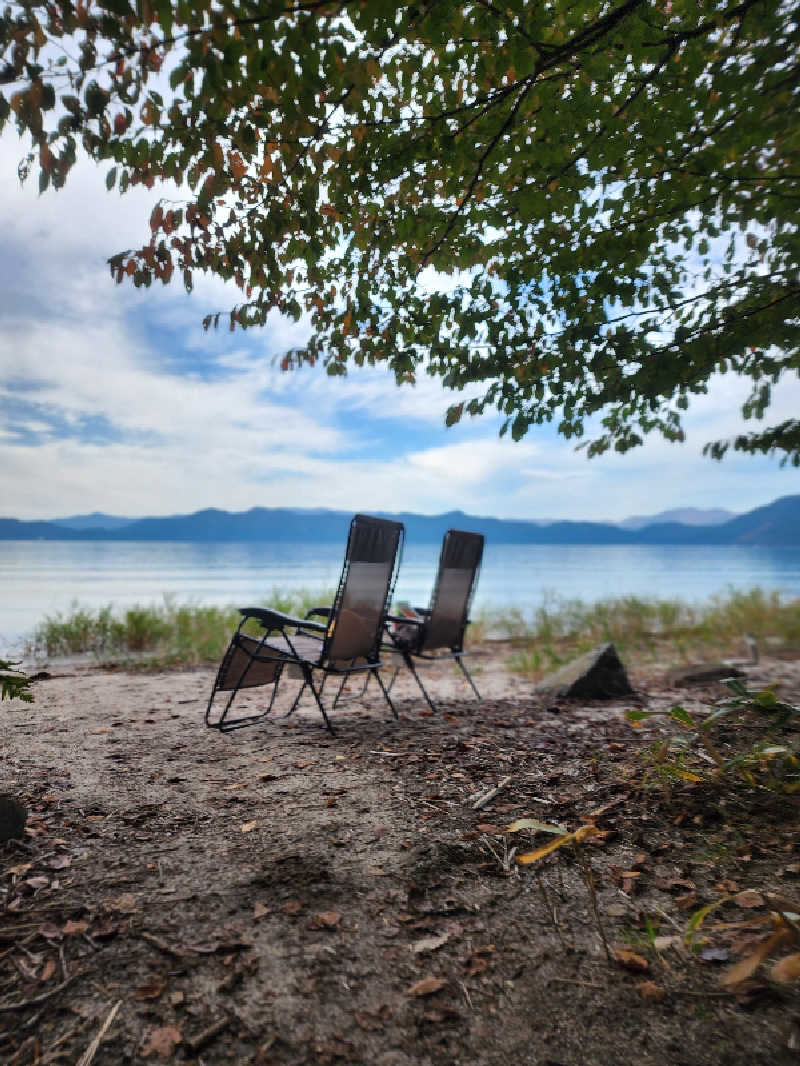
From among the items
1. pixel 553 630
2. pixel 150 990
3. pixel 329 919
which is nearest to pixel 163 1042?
pixel 150 990

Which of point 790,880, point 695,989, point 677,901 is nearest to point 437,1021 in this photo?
point 695,989

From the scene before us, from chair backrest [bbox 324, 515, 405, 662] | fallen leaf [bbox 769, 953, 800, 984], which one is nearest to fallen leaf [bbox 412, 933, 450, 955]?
fallen leaf [bbox 769, 953, 800, 984]

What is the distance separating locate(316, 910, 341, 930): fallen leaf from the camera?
6.65 ft

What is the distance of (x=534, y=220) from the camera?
156 inches

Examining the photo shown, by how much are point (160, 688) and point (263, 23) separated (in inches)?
203

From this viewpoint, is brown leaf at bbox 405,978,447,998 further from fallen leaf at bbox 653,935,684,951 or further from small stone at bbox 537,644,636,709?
small stone at bbox 537,644,636,709

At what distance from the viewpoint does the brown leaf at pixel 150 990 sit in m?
1.72

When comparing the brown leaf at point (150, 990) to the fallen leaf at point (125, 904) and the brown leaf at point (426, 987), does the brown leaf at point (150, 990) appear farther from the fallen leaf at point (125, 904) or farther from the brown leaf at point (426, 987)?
the brown leaf at point (426, 987)

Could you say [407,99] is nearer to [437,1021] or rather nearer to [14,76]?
[14,76]

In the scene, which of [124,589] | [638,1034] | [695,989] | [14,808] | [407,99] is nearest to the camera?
[638,1034]

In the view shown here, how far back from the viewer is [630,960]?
5.98ft

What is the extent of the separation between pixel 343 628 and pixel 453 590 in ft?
4.56

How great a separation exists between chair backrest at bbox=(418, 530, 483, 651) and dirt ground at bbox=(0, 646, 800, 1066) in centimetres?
178

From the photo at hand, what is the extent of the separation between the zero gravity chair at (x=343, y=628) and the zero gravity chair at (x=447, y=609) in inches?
24.8
